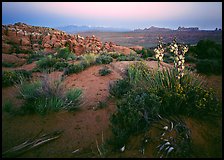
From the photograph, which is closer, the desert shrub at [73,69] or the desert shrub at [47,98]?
the desert shrub at [47,98]

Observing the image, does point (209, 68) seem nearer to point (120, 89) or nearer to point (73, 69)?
point (120, 89)

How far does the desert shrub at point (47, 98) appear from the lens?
5598 millimetres

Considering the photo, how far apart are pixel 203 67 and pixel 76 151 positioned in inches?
296

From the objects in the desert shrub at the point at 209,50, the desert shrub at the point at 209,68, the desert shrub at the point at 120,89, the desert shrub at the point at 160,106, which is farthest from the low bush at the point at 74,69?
the desert shrub at the point at 209,50

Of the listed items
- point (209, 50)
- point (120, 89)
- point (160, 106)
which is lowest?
point (160, 106)

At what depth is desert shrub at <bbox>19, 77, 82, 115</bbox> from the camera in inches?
220

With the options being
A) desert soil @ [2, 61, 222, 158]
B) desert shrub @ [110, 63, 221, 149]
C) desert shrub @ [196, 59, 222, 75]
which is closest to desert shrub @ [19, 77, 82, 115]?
desert soil @ [2, 61, 222, 158]

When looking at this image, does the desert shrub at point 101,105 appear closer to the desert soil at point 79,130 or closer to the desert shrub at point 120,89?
the desert soil at point 79,130

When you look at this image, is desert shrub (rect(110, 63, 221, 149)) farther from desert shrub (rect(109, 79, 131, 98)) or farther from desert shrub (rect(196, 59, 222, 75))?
desert shrub (rect(196, 59, 222, 75))

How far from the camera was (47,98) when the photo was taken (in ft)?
18.4

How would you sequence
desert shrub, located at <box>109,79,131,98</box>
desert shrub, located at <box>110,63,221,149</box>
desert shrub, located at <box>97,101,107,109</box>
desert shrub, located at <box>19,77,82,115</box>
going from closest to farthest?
desert shrub, located at <box>110,63,221,149</box>, desert shrub, located at <box>19,77,82,115</box>, desert shrub, located at <box>97,101,107,109</box>, desert shrub, located at <box>109,79,131,98</box>

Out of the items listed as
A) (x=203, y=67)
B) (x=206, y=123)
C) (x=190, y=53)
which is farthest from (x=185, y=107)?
(x=190, y=53)

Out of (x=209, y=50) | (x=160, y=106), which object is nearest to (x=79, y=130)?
(x=160, y=106)

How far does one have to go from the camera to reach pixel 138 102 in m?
4.64
